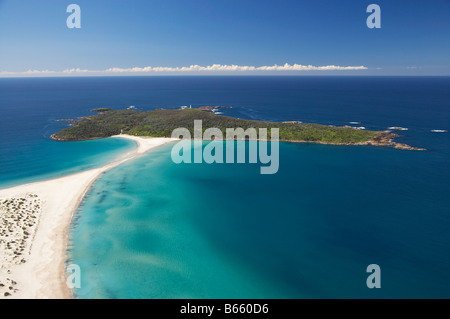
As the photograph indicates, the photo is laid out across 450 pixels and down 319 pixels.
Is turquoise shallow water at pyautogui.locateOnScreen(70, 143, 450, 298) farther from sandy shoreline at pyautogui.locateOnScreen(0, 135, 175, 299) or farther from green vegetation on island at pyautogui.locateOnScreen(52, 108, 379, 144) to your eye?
green vegetation on island at pyautogui.locateOnScreen(52, 108, 379, 144)

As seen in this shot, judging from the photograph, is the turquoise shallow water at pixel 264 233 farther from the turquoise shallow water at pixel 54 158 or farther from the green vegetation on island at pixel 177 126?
the green vegetation on island at pixel 177 126

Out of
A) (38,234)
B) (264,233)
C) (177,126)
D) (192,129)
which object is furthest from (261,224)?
(177,126)

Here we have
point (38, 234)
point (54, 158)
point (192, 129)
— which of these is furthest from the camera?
point (192, 129)

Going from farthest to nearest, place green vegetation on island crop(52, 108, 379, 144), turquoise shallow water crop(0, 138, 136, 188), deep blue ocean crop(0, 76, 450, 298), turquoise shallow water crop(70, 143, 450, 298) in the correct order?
green vegetation on island crop(52, 108, 379, 144) < turquoise shallow water crop(0, 138, 136, 188) < deep blue ocean crop(0, 76, 450, 298) < turquoise shallow water crop(70, 143, 450, 298)

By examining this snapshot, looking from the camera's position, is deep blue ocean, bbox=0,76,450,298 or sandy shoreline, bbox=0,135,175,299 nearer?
sandy shoreline, bbox=0,135,175,299

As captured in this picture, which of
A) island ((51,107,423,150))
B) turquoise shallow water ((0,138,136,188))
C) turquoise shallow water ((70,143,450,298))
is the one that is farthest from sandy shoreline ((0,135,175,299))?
island ((51,107,423,150))

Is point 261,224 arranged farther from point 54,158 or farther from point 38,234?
point 54,158

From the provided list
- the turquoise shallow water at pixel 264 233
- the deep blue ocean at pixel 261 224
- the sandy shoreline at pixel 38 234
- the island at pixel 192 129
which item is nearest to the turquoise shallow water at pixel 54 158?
the deep blue ocean at pixel 261 224
